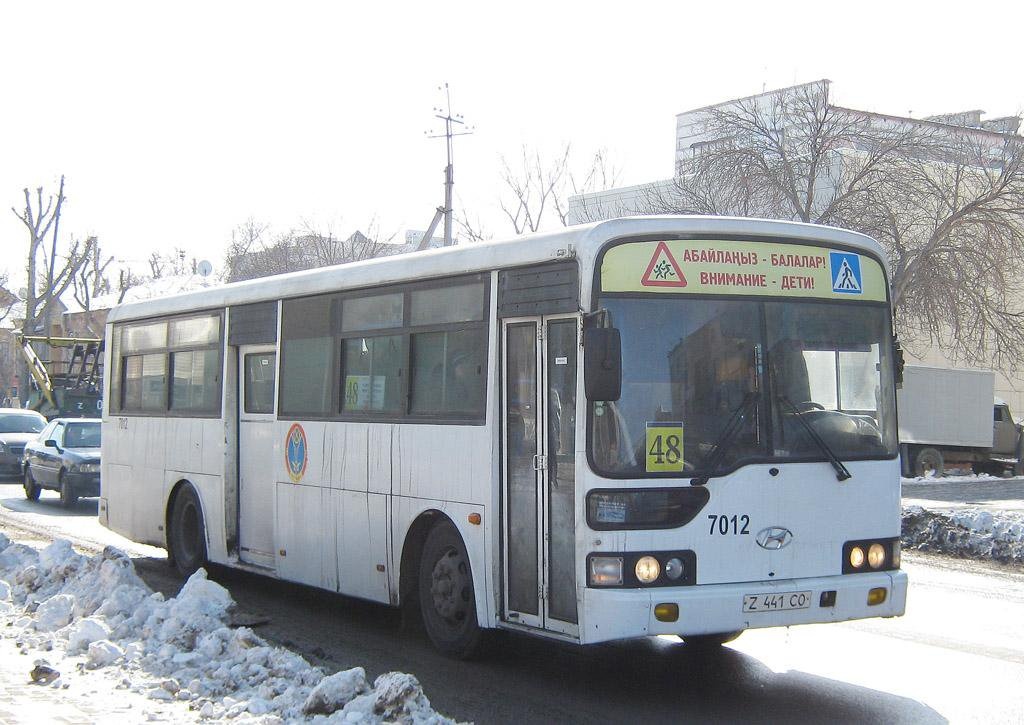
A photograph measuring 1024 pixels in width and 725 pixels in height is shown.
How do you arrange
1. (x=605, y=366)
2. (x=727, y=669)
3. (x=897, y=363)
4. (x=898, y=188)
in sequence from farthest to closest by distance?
(x=898, y=188) < (x=727, y=669) < (x=897, y=363) < (x=605, y=366)

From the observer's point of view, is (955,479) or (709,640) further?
(955,479)

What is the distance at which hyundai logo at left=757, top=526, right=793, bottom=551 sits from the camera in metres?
7.35

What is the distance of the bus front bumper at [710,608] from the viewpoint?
699cm

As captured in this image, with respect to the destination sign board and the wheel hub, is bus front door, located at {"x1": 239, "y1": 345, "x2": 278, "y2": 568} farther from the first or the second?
the destination sign board

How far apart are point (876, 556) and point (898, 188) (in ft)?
83.0

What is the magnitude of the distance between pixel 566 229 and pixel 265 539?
5194 millimetres

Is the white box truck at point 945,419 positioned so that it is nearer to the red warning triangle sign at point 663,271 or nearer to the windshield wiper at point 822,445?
the windshield wiper at point 822,445

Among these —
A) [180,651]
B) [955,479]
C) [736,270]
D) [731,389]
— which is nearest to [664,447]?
[731,389]

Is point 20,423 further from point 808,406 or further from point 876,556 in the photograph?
point 876,556

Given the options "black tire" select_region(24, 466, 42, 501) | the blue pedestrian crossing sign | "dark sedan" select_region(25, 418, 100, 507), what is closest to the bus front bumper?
the blue pedestrian crossing sign

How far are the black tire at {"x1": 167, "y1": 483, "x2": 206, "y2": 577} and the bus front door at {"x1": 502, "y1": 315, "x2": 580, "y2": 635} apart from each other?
5558 mm

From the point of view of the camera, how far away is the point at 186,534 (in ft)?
42.9

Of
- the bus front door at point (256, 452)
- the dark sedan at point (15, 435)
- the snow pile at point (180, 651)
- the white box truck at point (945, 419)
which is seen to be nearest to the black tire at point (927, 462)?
the white box truck at point (945, 419)

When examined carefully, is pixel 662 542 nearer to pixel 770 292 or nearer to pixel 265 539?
pixel 770 292
